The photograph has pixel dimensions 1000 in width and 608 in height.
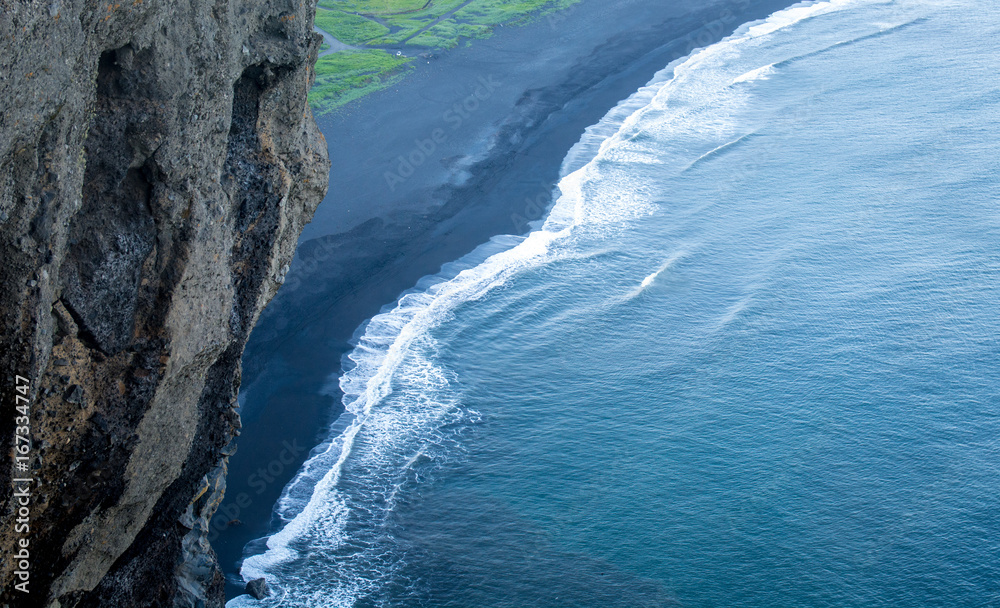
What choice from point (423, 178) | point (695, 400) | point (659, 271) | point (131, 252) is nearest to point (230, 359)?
point (131, 252)

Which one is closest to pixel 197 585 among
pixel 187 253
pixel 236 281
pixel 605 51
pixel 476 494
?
pixel 236 281

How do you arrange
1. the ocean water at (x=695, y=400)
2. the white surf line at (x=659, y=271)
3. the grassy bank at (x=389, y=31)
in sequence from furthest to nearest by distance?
the grassy bank at (x=389, y=31), the white surf line at (x=659, y=271), the ocean water at (x=695, y=400)

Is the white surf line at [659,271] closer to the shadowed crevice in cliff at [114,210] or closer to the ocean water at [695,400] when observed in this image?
the ocean water at [695,400]

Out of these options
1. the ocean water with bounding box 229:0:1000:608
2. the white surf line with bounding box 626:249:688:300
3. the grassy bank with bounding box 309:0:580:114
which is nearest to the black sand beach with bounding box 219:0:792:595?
the ocean water with bounding box 229:0:1000:608

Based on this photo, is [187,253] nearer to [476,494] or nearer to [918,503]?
[476,494]

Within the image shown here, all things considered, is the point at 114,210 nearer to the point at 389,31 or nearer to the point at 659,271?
the point at 659,271

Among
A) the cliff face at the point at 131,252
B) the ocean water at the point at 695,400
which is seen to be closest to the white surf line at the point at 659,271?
the ocean water at the point at 695,400

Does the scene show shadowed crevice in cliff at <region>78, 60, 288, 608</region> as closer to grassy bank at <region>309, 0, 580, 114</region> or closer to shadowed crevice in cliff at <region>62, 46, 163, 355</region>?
shadowed crevice in cliff at <region>62, 46, 163, 355</region>

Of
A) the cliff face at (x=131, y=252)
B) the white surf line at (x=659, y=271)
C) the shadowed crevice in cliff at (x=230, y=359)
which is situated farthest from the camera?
the white surf line at (x=659, y=271)
